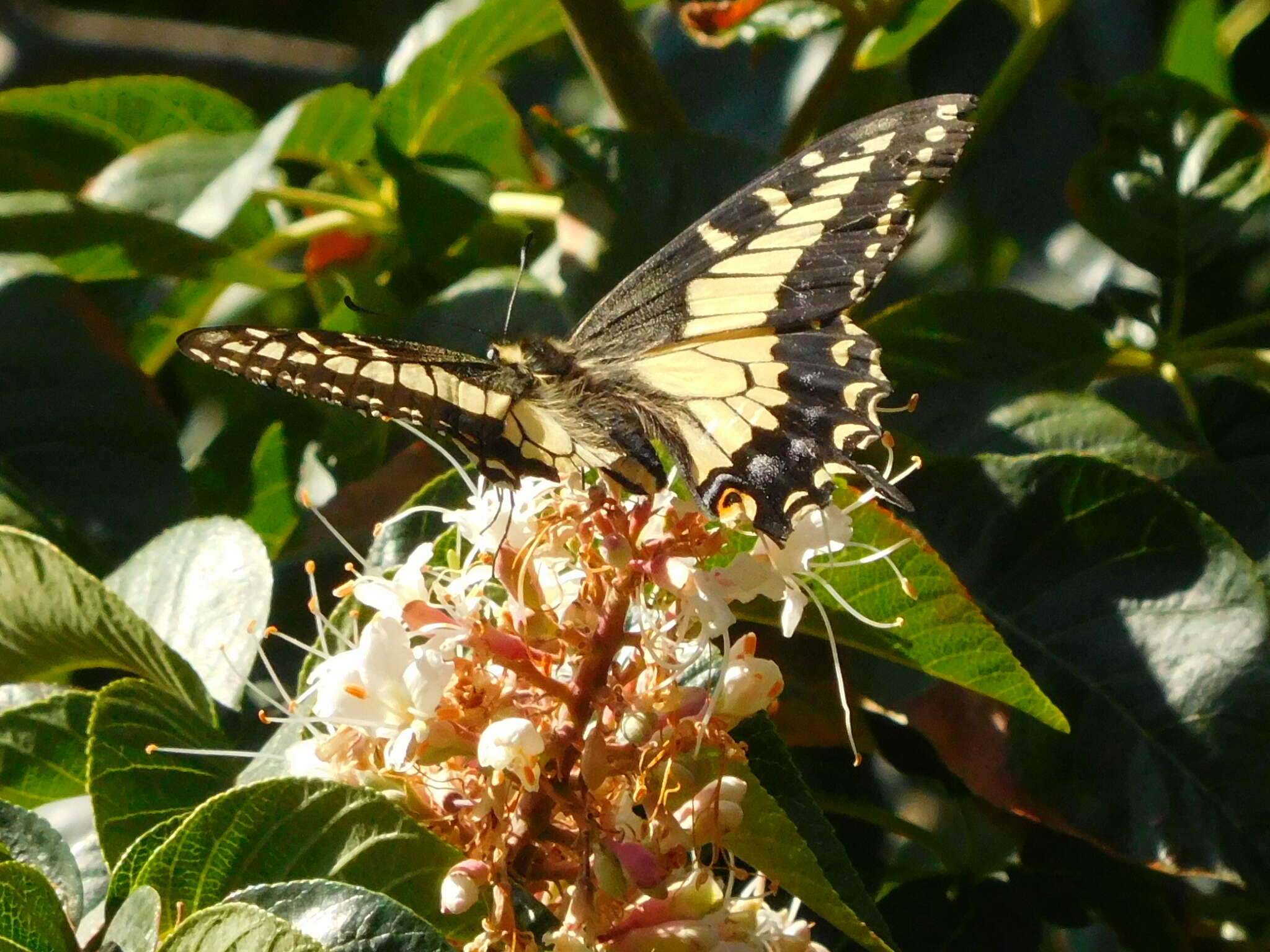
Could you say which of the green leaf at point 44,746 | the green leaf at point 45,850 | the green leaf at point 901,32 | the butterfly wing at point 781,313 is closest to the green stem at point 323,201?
the butterfly wing at point 781,313

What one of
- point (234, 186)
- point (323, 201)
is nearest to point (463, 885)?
point (234, 186)

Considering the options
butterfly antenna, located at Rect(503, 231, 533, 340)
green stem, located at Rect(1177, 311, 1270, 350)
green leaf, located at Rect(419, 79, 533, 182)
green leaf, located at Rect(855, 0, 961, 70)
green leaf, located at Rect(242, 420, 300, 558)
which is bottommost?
green leaf, located at Rect(242, 420, 300, 558)

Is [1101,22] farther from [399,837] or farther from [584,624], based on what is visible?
[399,837]

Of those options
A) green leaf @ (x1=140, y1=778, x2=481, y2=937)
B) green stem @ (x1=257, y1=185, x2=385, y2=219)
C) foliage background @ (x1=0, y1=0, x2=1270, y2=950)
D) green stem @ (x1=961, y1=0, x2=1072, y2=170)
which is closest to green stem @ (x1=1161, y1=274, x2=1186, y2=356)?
foliage background @ (x1=0, y1=0, x2=1270, y2=950)

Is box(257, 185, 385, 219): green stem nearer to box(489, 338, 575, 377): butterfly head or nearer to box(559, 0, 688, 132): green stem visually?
box(559, 0, 688, 132): green stem

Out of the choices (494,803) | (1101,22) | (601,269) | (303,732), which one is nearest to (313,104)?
(601,269)

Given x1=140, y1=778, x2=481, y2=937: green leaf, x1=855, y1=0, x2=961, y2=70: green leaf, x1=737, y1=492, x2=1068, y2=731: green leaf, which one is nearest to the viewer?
x1=140, y1=778, x2=481, y2=937: green leaf

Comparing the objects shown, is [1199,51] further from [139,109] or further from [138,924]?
[138,924]

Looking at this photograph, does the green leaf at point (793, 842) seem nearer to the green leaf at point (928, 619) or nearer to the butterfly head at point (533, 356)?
the green leaf at point (928, 619)
